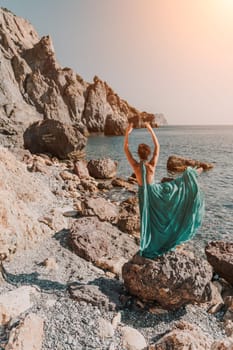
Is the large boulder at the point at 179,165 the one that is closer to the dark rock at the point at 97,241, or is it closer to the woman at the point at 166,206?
the dark rock at the point at 97,241

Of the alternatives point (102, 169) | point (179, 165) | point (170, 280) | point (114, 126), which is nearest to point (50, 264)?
point (170, 280)

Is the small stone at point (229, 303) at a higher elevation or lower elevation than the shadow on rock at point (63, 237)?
lower

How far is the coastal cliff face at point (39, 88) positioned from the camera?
63094mm

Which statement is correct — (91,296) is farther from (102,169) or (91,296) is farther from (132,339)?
(102,169)

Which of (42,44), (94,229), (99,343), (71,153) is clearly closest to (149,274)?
(99,343)

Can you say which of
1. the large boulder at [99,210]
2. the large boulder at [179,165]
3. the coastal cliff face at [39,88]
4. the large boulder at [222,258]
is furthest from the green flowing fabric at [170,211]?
the coastal cliff face at [39,88]

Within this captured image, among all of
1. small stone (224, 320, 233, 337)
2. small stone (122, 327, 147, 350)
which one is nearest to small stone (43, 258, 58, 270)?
small stone (122, 327, 147, 350)

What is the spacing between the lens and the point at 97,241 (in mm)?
7176

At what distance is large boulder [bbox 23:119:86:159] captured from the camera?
2648cm

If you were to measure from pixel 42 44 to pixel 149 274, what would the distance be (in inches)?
3087

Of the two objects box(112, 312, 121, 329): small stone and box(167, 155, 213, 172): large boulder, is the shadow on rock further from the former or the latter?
box(167, 155, 213, 172): large boulder

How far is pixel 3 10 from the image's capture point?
8331cm

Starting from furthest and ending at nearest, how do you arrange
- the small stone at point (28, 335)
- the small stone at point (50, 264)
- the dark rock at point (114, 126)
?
the dark rock at point (114, 126) < the small stone at point (50, 264) < the small stone at point (28, 335)

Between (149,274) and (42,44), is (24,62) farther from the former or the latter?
(149,274)
